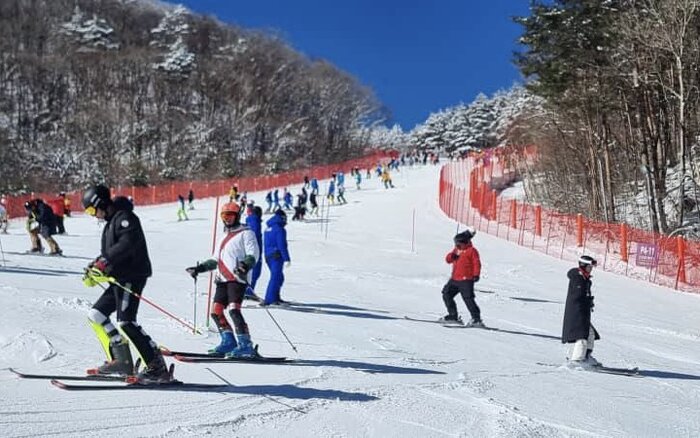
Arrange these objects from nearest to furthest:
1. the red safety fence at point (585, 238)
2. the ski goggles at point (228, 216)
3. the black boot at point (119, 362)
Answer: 1. the black boot at point (119, 362)
2. the ski goggles at point (228, 216)
3. the red safety fence at point (585, 238)

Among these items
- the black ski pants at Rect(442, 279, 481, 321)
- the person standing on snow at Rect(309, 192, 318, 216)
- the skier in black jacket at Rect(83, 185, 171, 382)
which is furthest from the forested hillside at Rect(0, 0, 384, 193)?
the skier in black jacket at Rect(83, 185, 171, 382)

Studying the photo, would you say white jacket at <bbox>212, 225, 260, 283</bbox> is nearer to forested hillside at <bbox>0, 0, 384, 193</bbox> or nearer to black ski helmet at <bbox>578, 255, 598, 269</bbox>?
black ski helmet at <bbox>578, 255, 598, 269</bbox>

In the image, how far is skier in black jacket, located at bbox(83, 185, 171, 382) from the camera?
6027mm

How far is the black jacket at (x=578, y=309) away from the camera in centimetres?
912

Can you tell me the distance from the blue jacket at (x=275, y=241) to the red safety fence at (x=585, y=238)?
12.9m

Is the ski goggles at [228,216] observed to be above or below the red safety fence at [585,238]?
above

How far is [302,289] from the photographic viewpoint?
602 inches

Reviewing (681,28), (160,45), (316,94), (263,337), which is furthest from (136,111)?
(263,337)

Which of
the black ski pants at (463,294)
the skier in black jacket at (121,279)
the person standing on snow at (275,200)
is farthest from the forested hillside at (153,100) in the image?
the skier in black jacket at (121,279)

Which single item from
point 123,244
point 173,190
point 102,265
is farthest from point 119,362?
point 173,190

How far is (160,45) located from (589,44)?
232 feet

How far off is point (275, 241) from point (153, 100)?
67.2 metres

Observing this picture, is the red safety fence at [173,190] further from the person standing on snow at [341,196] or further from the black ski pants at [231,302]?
the black ski pants at [231,302]

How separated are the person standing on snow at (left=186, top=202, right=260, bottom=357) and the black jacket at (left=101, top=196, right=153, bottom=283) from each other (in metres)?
1.23
